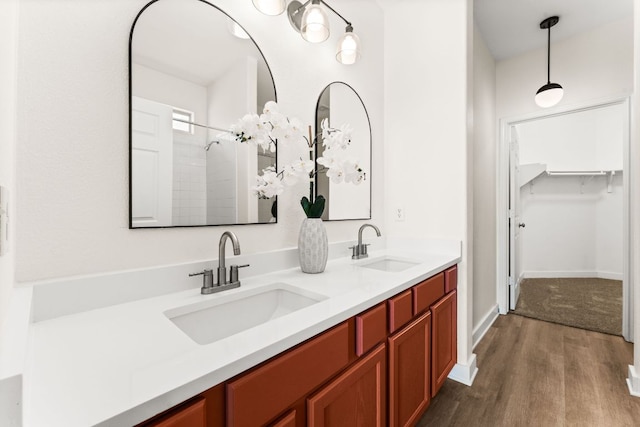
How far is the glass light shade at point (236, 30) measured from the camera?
1.25 m

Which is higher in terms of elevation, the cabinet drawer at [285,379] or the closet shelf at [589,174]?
the closet shelf at [589,174]

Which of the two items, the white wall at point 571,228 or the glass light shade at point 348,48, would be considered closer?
the glass light shade at point 348,48

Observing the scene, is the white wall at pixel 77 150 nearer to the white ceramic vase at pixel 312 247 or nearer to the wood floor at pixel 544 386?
the white ceramic vase at pixel 312 247

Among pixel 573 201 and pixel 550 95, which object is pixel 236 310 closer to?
pixel 550 95

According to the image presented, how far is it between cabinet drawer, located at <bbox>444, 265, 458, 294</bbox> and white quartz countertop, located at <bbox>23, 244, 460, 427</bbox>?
0.81 metres

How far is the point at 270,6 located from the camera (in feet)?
4.12

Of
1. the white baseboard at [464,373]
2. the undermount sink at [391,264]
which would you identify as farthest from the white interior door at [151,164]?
the white baseboard at [464,373]

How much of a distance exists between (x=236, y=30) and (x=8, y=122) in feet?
2.96

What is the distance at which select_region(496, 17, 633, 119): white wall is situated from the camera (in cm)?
241

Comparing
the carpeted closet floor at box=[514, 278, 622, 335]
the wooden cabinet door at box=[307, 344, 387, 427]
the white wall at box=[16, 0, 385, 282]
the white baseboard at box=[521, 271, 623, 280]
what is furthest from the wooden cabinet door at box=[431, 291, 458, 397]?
the white baseboard at box=[521, 271, 623, 280]

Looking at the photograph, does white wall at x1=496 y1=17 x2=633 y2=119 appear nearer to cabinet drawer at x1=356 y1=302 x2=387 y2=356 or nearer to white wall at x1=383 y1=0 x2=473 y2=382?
white wall at x1=383 y1=0 x2=473 y2=382

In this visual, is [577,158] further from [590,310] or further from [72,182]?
[72,182]

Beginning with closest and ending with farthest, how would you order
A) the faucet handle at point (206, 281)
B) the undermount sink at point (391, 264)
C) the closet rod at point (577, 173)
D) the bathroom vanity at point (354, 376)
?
the bathroom vanity at point (354, 376) < the faucet handle at point (206, 281) < the undermount sink at point (391, 264) < the closet rod at point (577, 173)

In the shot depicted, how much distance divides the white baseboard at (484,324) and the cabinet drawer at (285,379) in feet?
6.41
